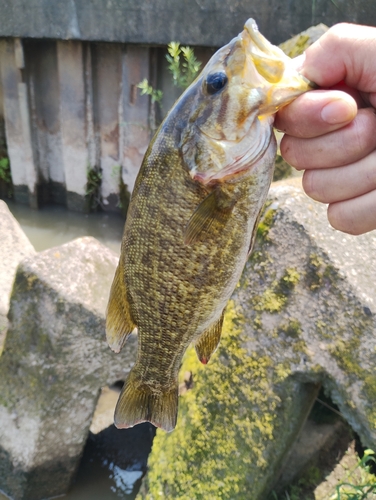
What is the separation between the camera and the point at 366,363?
246 centimetres

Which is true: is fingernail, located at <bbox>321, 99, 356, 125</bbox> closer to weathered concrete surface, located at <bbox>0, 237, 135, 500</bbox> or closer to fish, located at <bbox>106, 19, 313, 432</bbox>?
fish, located at <bbox>106, 19, 313, 432</bbox>

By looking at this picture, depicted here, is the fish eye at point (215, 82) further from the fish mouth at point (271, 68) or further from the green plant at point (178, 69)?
the green plant at point (178, 69)

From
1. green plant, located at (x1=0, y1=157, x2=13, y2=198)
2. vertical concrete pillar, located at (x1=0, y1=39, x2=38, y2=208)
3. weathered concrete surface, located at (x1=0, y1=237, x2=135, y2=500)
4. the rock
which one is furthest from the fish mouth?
green plant, located at (x1=0, y1=157, x2=13, y2=198)

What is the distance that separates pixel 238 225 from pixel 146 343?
25.9 inches

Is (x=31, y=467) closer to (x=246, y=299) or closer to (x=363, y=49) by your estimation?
(x=246, y=299)

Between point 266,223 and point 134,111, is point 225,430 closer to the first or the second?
point 266,223

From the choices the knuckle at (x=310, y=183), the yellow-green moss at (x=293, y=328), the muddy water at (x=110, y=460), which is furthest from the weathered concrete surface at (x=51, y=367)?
the knuckle at (x=310, y=183)

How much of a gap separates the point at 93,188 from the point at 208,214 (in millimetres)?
5796

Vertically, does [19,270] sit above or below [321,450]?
above

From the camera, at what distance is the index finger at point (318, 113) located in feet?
4.41

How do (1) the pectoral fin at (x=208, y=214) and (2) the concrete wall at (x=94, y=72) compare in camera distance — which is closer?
(1) the pectoral fin at (x=208, y=214)

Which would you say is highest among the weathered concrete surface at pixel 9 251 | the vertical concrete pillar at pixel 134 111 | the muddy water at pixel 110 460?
the vertical concrete pillar at pixel 134 111

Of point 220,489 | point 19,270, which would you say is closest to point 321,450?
point 220,489

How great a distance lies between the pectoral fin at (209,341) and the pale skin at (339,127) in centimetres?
66
